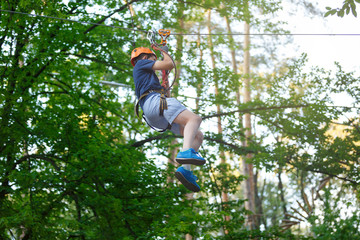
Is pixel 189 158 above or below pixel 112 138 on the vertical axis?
below

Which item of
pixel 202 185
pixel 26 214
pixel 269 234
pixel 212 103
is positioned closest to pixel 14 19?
pixel 26 214

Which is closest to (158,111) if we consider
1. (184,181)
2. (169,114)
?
(169,114)

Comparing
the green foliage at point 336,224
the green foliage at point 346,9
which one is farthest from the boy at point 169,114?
the green foliage at point 336,224

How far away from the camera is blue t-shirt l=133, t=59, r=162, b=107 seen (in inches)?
164

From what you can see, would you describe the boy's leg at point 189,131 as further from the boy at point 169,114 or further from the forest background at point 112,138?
the forest background at point 112,138

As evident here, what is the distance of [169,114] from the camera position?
154 inches

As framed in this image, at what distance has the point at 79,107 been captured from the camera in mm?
9375

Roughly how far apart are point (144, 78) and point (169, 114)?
517 millimetres

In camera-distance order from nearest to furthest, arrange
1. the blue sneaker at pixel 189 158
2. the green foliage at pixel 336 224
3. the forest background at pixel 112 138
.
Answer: the blue sneaker at pixel 189 158 → the forest background at pixel 112 138 → the green foliage at pixel 336 224

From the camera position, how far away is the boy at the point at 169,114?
3817 millimetres

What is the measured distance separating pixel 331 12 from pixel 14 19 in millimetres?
6255

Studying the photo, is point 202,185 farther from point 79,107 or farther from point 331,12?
point 331,12

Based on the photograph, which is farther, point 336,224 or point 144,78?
point 336,224

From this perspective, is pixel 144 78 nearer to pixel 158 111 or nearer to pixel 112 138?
pixel 158 111
